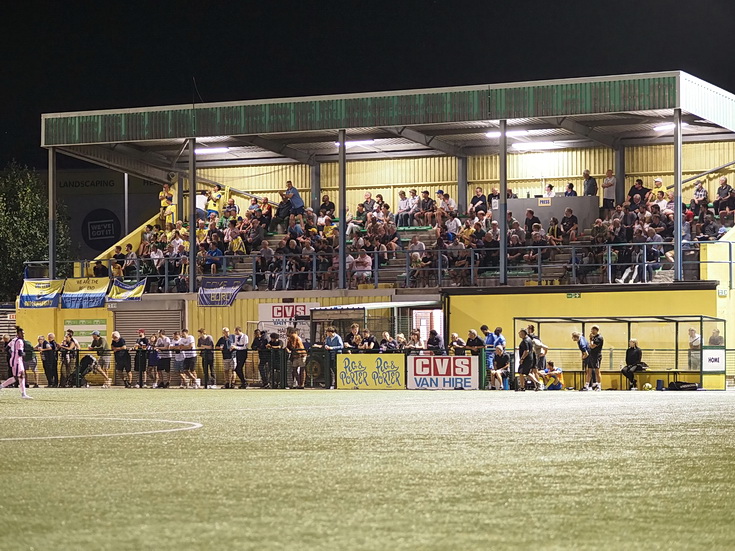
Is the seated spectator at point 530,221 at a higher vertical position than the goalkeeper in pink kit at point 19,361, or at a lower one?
higher

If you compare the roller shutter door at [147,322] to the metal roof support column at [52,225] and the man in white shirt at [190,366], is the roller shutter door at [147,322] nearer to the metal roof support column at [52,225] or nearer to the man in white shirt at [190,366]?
the metal roof support column at [52,225]

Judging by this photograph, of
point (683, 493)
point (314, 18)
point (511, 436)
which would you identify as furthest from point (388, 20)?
point (683, 493)

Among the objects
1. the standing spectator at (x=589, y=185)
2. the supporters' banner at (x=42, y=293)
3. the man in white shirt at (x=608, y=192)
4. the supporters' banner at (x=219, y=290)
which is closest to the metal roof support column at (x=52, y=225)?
the supporters' banner at (x=42, y=293)

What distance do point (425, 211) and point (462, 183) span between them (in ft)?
15.6

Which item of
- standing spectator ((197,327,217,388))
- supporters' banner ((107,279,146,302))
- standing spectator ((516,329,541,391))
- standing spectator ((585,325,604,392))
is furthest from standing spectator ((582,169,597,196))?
supporters' banner ((107,279,146,302))

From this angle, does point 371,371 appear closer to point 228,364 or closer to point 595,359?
point 228,364

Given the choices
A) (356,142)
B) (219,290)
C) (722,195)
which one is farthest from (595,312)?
(356,142)

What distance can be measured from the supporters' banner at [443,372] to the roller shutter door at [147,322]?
10.0 m

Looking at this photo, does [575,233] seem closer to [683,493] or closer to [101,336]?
[101,336]

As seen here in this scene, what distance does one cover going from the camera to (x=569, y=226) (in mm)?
35406

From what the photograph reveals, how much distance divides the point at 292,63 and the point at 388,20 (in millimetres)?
6370

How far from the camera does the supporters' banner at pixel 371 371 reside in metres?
29.8

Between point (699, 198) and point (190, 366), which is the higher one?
point (699, 198)

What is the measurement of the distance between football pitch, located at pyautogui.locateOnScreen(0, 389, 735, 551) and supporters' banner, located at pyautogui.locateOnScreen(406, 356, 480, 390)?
1254cm
